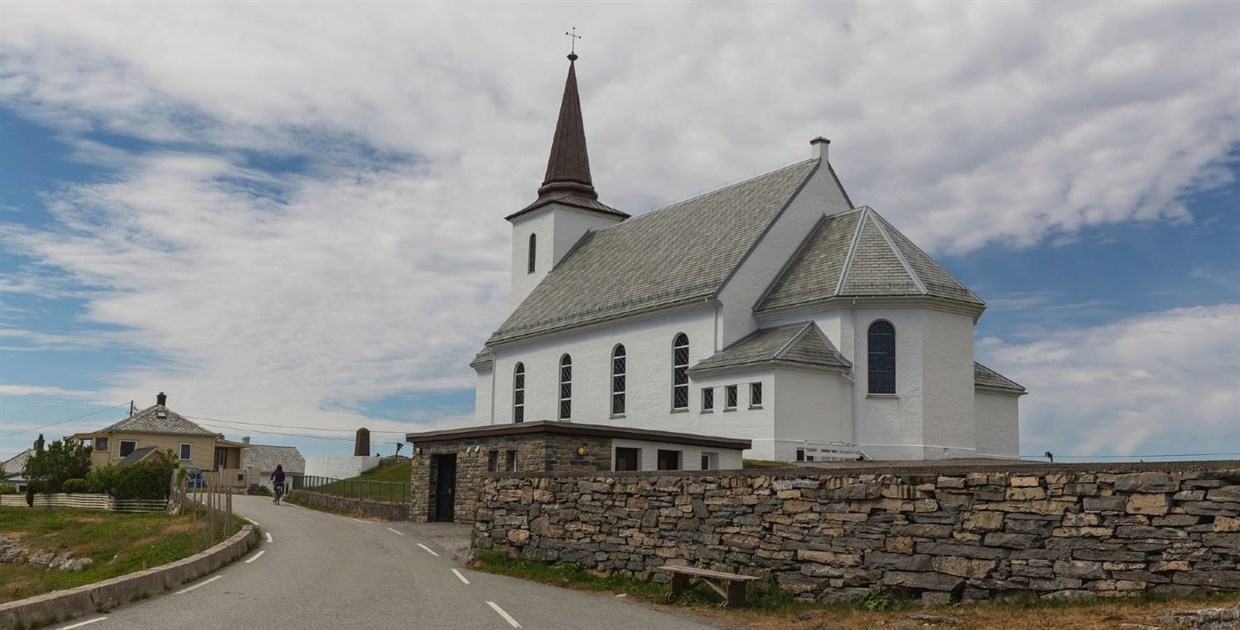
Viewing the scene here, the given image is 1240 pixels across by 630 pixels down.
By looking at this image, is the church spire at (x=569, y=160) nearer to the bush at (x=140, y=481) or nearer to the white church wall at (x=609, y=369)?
the white church wall at (x=609, y=369)

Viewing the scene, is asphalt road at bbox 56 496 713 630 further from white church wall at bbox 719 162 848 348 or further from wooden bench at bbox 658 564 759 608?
white church wall at bbox 719 162 848 348

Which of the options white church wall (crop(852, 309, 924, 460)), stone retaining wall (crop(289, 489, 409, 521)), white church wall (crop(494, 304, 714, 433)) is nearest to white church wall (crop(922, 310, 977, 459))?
white church wall (crop(852, 309, 924, 460))

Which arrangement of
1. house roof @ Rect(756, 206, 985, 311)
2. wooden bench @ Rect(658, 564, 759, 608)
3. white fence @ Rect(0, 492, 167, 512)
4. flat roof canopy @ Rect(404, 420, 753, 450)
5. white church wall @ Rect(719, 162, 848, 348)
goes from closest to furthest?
1. wooden bench @ Rect(658, 564, 759, 608)
2. flat roof canopy @ Rect(404, 420, 753, 450)
3. house roof @ Rect(756, 206, 985, 311)
4. white church wall @ Rect(719, 162, 848, 348)
5. white fence @ Rect(0, 492, 167, 512)

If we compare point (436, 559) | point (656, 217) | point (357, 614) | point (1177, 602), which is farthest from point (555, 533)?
point (656, 217)

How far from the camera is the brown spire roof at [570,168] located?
2103 inches

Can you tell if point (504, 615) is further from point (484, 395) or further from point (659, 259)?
point (484, 395)

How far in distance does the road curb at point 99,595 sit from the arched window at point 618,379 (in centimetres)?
2312

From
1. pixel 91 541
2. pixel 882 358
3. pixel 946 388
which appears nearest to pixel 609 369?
pixel 882 358

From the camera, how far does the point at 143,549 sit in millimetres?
24953

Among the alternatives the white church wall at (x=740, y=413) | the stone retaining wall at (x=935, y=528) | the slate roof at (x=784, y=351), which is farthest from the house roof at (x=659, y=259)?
the stone retaining wall at (x=935, y=528)

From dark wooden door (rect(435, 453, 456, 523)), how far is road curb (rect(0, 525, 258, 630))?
12207mm

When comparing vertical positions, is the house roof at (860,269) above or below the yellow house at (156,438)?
above

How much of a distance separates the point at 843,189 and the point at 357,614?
30.9 m

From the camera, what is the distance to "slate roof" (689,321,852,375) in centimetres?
3266
